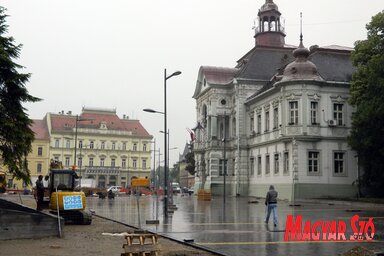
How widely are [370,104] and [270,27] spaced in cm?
2900

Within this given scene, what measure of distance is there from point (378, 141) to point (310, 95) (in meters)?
8.74

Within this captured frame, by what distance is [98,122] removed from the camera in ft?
374

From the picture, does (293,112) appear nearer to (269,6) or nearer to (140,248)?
(269,6)

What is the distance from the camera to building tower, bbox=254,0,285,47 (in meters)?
65.1

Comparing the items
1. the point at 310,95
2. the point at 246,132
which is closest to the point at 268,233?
the point at 310,95

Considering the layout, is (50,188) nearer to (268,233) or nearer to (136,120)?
(268,233)

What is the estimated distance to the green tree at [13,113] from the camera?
17328 millimetres

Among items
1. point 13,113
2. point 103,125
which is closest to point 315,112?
point 13,113

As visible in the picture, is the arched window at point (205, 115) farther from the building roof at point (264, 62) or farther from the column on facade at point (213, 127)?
the building roof at point (264, 62)

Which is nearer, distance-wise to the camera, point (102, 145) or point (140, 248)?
point (140, 248)

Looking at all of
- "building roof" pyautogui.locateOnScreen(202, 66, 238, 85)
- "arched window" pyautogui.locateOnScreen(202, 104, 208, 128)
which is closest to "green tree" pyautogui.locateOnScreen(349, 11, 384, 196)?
"building roof" pyautogui.locateOnScreen(202, 66, 238, 85)

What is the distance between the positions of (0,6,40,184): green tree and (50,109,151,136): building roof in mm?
91765

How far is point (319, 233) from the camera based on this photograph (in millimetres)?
16984

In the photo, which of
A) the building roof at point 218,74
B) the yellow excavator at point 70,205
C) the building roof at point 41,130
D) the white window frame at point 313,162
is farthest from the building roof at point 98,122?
the yellow excavator at point 70,205
